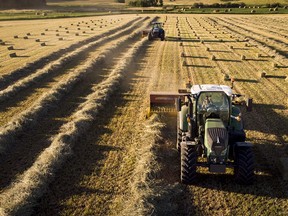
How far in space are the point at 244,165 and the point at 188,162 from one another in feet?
4.36

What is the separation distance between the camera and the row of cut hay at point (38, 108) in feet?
33.8

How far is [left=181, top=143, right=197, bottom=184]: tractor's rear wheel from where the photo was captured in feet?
24.7

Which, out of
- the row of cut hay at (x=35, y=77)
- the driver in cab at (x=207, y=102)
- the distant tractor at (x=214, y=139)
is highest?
the driver in cab at (x=207, y=102)

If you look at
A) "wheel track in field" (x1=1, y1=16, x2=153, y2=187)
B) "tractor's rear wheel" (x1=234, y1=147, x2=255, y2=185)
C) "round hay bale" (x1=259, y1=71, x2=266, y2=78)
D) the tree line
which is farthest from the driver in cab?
the tree line

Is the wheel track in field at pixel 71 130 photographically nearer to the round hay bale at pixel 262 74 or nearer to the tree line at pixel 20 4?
the round hay bale at pixel 262 74

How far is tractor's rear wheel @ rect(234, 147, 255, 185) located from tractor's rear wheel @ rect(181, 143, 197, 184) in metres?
1.03

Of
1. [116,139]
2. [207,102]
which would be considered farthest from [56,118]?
[207,102]

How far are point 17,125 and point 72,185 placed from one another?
4253 millimetres

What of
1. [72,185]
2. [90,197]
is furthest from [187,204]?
[72,185]

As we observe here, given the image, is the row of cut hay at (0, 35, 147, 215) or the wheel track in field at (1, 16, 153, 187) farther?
the wheel track in field at (1, 16, 153, 187)

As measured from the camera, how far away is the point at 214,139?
724cm

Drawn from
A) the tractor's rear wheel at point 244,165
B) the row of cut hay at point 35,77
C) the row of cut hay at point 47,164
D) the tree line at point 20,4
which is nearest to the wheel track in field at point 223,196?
the tractor's rear wheel at point 244,165

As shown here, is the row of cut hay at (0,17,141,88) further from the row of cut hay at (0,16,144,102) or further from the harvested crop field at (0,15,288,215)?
the row of cut hay at (0,16,144,102)

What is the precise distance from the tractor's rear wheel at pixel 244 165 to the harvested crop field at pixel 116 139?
290 millimetres
